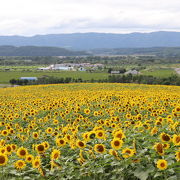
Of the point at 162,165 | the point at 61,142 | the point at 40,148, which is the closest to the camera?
the point at 162,165

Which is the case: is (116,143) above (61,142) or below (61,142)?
above

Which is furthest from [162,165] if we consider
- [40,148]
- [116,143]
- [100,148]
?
[40,148]

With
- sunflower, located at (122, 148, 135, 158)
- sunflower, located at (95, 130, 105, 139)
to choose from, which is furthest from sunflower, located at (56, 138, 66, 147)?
sunflower, located at (122, 148, 135, 158)

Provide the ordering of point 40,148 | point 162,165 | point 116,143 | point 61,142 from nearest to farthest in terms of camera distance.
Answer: point 162,165, point 116,143, point 40,148, point 61,142

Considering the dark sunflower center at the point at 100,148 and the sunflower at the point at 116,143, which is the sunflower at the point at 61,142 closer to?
the dark sunflower center at the point at 100,148

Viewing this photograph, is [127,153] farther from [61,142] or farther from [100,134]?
[61,142]

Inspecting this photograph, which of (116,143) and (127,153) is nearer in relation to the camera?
(127,153)

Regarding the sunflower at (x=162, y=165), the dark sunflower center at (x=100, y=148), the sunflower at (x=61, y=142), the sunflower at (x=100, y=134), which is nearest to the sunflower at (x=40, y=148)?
the sunflower at (x=61, y=142)

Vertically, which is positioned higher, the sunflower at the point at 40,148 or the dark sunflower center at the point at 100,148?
the dark sunflower center at the point at 100,148

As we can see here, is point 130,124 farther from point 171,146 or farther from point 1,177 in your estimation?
point 1,177

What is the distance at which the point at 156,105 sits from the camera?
11453 millimetres

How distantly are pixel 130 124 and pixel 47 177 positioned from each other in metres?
3.58

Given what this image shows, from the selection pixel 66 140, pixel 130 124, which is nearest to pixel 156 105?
pixel 130 124

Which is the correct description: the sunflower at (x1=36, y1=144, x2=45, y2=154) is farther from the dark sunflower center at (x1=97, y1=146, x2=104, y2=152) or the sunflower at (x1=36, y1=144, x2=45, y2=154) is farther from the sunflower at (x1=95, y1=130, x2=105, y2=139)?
the dark sunflower center at (x1=97, y1=146, x2=104, y2=152)
